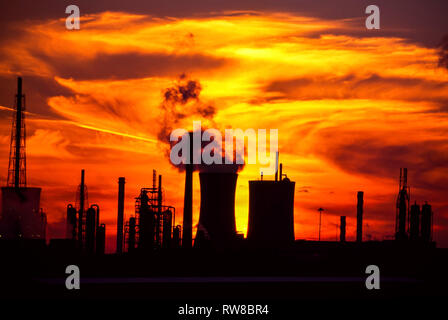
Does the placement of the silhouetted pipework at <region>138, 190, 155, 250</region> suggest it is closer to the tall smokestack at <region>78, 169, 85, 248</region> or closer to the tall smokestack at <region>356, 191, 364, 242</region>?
the tall smokestack at <region>78, 169, 85, 248</region>

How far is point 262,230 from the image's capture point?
6281cm

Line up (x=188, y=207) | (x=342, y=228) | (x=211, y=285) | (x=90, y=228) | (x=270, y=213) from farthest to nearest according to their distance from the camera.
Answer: (x=342, y=228) → (x=90, y=228) → (x=188, y=207) → (x=270, y=213) → (x=211, y=285)

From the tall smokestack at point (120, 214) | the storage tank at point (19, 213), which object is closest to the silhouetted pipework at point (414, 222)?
the tall smokestack at point (120, 214)

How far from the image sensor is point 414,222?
75188 mm

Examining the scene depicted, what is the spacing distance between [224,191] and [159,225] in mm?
12669

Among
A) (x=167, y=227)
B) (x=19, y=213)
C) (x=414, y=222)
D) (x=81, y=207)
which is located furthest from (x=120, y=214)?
(x=414, y=222)

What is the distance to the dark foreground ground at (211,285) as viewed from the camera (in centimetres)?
2670

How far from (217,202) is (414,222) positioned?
25938mm

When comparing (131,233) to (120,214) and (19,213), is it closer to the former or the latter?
(120,214)

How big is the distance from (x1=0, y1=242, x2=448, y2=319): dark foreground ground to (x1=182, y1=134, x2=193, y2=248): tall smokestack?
8.97 meters

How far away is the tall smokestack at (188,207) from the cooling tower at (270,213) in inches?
215

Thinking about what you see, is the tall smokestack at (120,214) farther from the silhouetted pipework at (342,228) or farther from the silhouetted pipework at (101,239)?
the silhouetted pipework at (342,228)

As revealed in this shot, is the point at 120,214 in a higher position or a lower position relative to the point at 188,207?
lower
